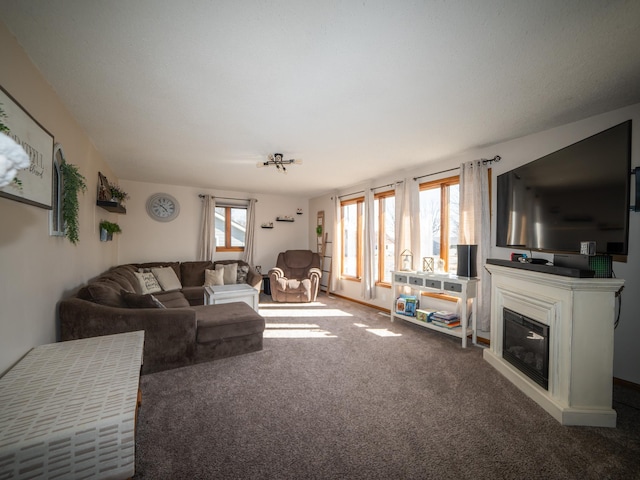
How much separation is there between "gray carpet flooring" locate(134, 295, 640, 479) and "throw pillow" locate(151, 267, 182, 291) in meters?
2.64

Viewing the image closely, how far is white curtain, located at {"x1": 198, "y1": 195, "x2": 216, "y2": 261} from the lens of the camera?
5.82m

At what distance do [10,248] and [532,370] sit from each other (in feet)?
12.0

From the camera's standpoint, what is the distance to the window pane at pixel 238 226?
6.34 metres

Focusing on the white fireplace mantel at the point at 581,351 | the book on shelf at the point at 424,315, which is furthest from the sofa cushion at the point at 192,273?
the white fireplace mantel at the point at 581,351

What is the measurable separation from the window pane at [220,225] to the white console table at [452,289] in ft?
13.5

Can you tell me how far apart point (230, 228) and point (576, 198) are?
5.89 m

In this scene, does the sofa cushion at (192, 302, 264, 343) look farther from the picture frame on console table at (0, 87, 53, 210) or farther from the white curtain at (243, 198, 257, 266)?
the white curtain at (243, 198, 257, 266)

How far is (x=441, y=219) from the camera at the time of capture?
13.0ft

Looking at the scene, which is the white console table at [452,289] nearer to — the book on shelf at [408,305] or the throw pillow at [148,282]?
the book on shelf at [408,305]

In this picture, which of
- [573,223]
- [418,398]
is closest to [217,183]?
[418,398]

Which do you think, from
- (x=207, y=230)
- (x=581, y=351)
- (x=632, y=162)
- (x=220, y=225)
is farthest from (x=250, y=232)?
(x=632, y=162)

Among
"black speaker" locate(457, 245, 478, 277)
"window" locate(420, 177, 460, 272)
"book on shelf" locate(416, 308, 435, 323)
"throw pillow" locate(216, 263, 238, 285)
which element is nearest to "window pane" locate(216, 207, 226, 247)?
"throw pillow" locate(216, 263, 238, 285)

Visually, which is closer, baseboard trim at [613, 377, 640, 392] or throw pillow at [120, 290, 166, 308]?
baseboard trim at [613, 377, 640, 392]

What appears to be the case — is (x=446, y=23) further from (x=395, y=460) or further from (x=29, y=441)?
(x=29, y=441)
